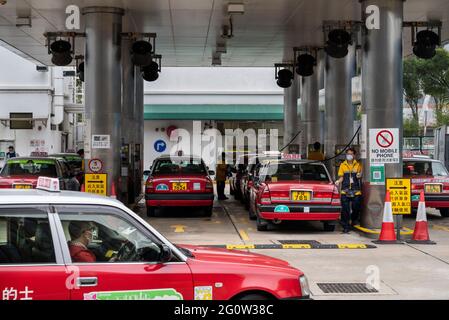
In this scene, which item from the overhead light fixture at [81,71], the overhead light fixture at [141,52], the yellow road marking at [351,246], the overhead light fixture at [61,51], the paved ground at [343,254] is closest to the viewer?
the paved ground at [343,254]

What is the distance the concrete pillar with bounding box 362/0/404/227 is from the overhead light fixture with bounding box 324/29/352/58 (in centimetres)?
326

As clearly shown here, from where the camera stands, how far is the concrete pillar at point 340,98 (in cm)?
2130

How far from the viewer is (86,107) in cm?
1562

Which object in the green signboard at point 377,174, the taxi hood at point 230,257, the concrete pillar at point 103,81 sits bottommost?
the taxi hood at point 230,257

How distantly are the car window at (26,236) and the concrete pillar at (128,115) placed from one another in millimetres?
13338

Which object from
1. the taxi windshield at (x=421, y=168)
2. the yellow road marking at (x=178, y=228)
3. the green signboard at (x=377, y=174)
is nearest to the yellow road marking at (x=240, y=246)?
the yellow road marking at (x=178, y=228)

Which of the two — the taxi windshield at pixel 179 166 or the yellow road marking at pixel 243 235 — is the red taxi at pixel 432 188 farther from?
the taxi windshield at pixel 179 166

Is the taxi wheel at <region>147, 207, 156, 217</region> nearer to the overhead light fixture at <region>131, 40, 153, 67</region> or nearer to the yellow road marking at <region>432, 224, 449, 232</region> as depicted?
the overhead light fixture at <region>131, 40, 153, 67</region>

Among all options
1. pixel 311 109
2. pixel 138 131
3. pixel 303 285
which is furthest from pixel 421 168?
pixel 303 285

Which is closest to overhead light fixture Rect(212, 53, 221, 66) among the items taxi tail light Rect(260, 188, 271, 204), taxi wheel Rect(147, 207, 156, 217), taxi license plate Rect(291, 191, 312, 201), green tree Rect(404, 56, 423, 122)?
taxi wheel Rect(147, 207, 156, 217)

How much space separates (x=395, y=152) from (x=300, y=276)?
8.40 m

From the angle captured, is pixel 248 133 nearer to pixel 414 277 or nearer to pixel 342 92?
pixel 342 92

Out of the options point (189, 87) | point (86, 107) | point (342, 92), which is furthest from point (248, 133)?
point (86, 107)

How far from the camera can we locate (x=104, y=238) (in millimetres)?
5371
